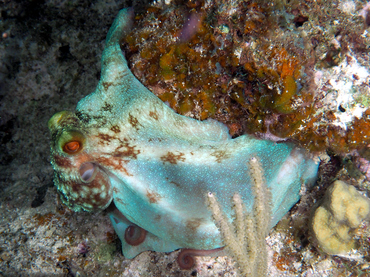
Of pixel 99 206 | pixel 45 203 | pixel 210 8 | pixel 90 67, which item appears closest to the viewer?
pixel 210 8

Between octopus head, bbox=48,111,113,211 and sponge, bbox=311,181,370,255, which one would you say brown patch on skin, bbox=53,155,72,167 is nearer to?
octopus head, bbox=48,111,113,211

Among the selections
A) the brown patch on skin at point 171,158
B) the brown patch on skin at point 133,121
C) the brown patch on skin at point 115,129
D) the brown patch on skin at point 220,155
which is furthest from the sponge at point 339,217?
the brown patch on skin at point 115,129

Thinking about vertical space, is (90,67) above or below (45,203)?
above

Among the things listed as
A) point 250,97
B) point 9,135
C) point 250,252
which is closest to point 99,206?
point 250,252

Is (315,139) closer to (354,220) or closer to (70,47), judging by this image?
(354,220)

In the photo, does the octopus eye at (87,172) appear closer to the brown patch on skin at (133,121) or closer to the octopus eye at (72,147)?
the octopus eye at (72,147)

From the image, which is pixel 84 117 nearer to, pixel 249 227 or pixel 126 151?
pixel 126 151
